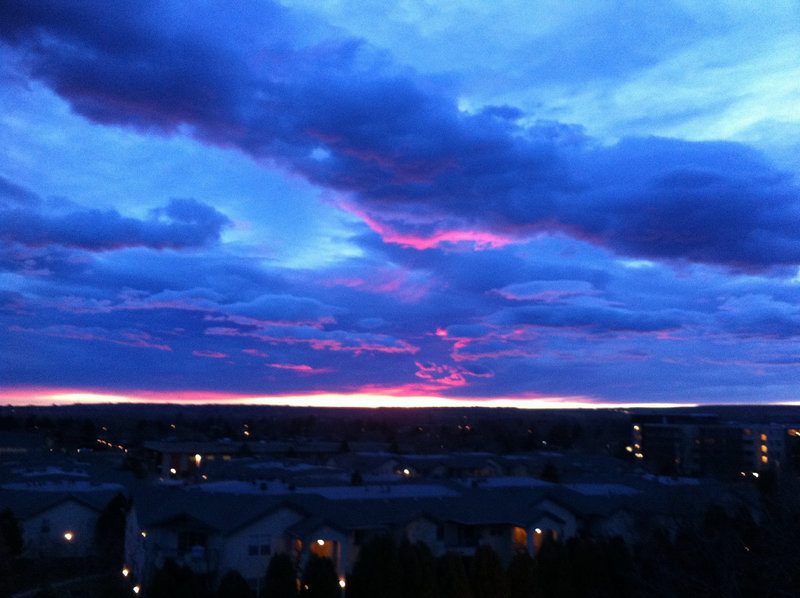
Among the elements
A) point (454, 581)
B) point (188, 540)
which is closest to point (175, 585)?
point (188, 540)

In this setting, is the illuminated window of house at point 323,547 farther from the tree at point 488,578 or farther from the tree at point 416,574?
the tree at point 488,578

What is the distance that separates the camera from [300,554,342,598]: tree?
2098cm

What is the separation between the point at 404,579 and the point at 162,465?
1876 inches

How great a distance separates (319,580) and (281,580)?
3.51 feet

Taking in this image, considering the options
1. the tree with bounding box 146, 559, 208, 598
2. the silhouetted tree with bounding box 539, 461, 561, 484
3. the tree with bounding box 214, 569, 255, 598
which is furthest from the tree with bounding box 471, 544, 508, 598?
the silhouetted tree with bounding box 539, 461, 561, 484

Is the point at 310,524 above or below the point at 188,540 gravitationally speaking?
above

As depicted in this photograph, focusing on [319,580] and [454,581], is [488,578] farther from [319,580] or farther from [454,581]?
[319,580]

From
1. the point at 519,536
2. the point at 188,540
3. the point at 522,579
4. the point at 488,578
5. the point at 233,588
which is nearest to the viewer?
the point at 233,588

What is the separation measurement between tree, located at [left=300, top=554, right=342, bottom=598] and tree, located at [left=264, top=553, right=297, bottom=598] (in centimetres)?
37

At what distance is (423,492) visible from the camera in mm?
32219

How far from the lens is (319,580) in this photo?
2109cm

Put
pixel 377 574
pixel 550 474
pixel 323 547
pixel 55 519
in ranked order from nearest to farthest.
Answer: pixel 377 574
pixel 323 547
pixel 55 519
pixel 550 474

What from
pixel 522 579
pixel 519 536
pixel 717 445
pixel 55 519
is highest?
pixel 717 445

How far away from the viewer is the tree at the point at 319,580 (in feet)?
68.8
